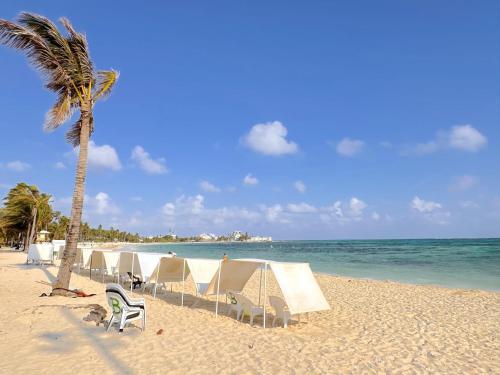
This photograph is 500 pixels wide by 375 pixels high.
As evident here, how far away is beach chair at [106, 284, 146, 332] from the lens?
22.7ft

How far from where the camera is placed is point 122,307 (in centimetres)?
694

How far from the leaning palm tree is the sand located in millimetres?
2252

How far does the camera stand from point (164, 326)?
25.1ft

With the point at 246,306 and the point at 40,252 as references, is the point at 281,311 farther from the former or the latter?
the point at 40,252

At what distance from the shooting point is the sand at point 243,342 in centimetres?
520

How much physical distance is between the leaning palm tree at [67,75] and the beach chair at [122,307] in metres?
4.48

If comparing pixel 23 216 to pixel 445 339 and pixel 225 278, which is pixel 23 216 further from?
pixel 445 339

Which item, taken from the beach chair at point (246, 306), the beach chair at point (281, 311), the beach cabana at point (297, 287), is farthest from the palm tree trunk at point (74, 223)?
the beach chair at point (281, 311)

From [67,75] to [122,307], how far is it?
7567 mm

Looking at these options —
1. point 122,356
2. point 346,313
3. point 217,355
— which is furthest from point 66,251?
point 346,313

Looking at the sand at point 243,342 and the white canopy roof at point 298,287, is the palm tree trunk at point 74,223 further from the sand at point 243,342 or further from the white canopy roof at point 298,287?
the white canopy roof at point 298,287

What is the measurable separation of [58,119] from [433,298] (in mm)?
14073

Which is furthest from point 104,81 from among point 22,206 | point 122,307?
point 22,206

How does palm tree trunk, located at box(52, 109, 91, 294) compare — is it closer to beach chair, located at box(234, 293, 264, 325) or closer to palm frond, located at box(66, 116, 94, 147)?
palm frond, located at box(66, 116, 94, 147)
